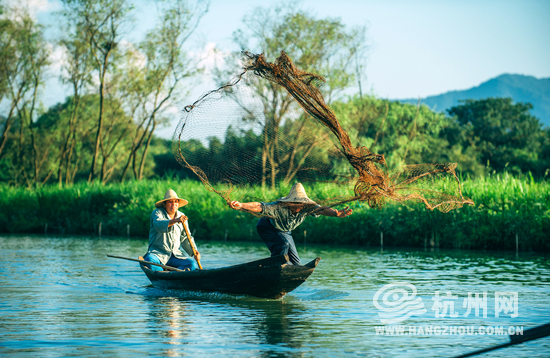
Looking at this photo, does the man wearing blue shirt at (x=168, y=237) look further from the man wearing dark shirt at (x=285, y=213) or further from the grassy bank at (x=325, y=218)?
the grassy bank at (x=325, y=218)

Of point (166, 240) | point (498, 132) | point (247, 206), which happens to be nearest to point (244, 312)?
point (247, 206)

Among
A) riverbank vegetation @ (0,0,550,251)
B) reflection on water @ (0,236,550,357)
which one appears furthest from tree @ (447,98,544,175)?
reflection on water @ (0,236,550,357)

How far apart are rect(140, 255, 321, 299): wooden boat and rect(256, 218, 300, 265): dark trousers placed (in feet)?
1.62

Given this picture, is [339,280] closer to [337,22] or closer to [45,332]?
[45,332]

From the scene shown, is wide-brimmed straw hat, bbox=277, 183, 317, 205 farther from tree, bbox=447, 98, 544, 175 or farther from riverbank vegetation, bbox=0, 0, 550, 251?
tree, bbox=447, 98, 544, 175

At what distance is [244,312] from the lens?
8023mm

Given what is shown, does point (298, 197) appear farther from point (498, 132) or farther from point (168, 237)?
point (498, 132)

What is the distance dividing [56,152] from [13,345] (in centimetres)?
4217

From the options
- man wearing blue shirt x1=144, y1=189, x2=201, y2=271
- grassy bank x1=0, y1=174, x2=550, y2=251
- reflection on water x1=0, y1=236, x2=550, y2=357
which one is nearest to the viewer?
reflection on water x1=0, y1=236, x2=550, y2=357

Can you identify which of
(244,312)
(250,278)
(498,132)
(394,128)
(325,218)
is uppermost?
(498,132)

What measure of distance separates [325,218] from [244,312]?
483 inches

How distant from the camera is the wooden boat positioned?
8227 millimetres

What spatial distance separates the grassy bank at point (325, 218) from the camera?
1691 cm

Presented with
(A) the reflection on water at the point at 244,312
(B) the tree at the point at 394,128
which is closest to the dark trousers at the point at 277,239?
(A) the reflection on water at the point at 244,312
